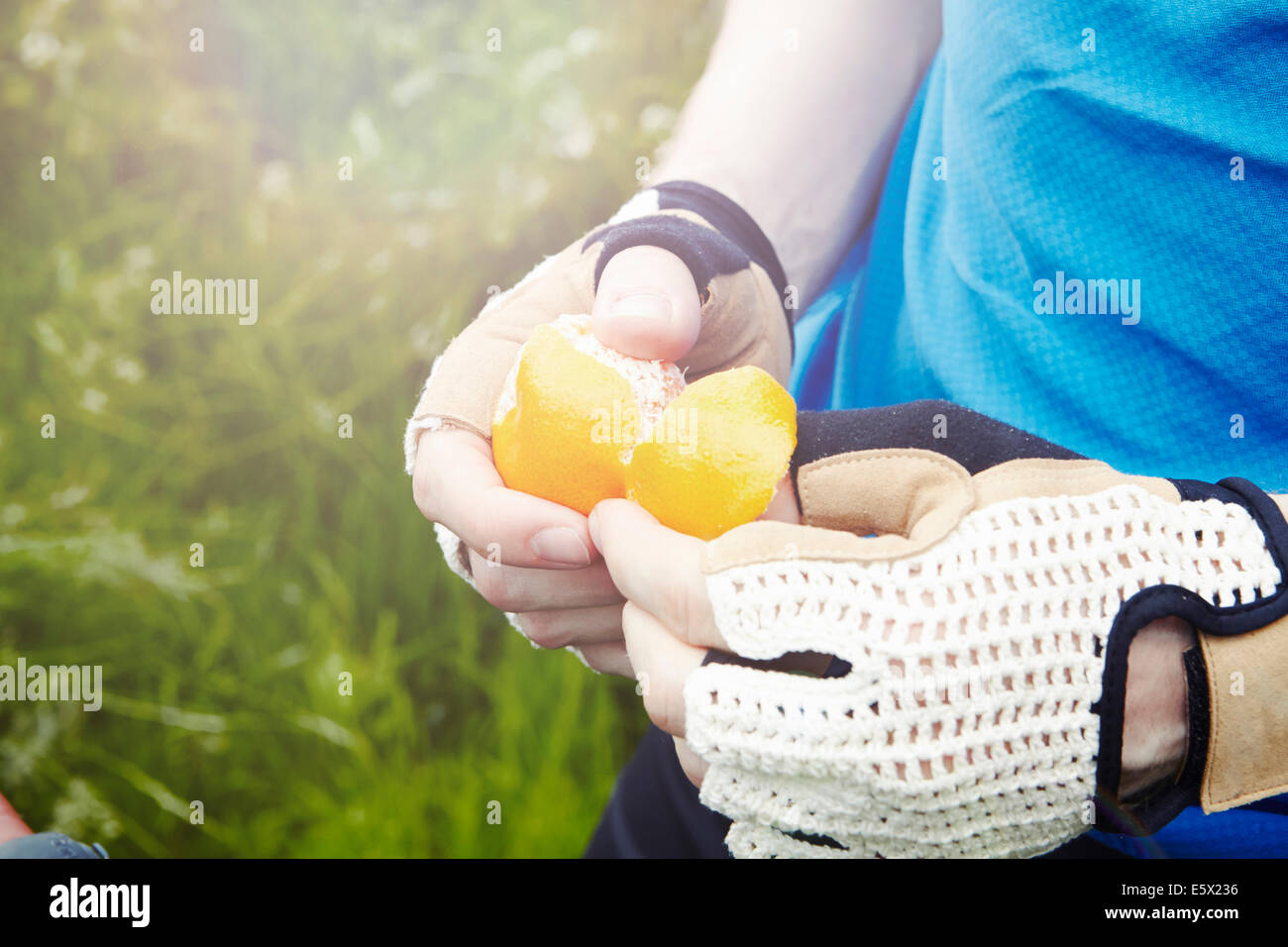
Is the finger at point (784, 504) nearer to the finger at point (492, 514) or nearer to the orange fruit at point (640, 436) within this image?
the orange fruit at point (640, 436)

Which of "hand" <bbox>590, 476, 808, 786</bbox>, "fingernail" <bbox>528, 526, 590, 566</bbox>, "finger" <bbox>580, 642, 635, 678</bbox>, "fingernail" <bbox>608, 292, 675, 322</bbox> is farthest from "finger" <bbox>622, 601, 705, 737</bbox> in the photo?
"fingernail" <bbox>608, 292, 675, 322</bbox>

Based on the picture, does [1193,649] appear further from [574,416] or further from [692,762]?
[574,416]

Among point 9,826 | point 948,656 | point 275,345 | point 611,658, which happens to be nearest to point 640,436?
point 611,658

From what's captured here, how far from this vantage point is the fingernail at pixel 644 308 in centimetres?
94

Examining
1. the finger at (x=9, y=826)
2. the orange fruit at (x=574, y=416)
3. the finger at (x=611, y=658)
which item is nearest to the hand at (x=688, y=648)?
the orange fruit at (x=574, y=416)

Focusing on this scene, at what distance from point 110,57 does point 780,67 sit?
5.54ft

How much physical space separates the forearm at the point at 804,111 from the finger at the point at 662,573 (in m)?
0.61

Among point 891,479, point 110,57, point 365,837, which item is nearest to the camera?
point 891,479

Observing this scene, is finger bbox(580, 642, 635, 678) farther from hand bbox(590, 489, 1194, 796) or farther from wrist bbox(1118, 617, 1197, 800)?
wrist bbox(1118, 617, 1197, 800)

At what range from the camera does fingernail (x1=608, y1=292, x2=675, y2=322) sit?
0.94 m

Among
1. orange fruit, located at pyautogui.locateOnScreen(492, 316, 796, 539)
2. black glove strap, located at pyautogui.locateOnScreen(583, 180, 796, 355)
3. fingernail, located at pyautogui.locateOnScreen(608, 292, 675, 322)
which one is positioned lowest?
orange fruit, located at pyautogui.locateOnScreen(492, 316, 796, 539)

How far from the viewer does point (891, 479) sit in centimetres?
86
